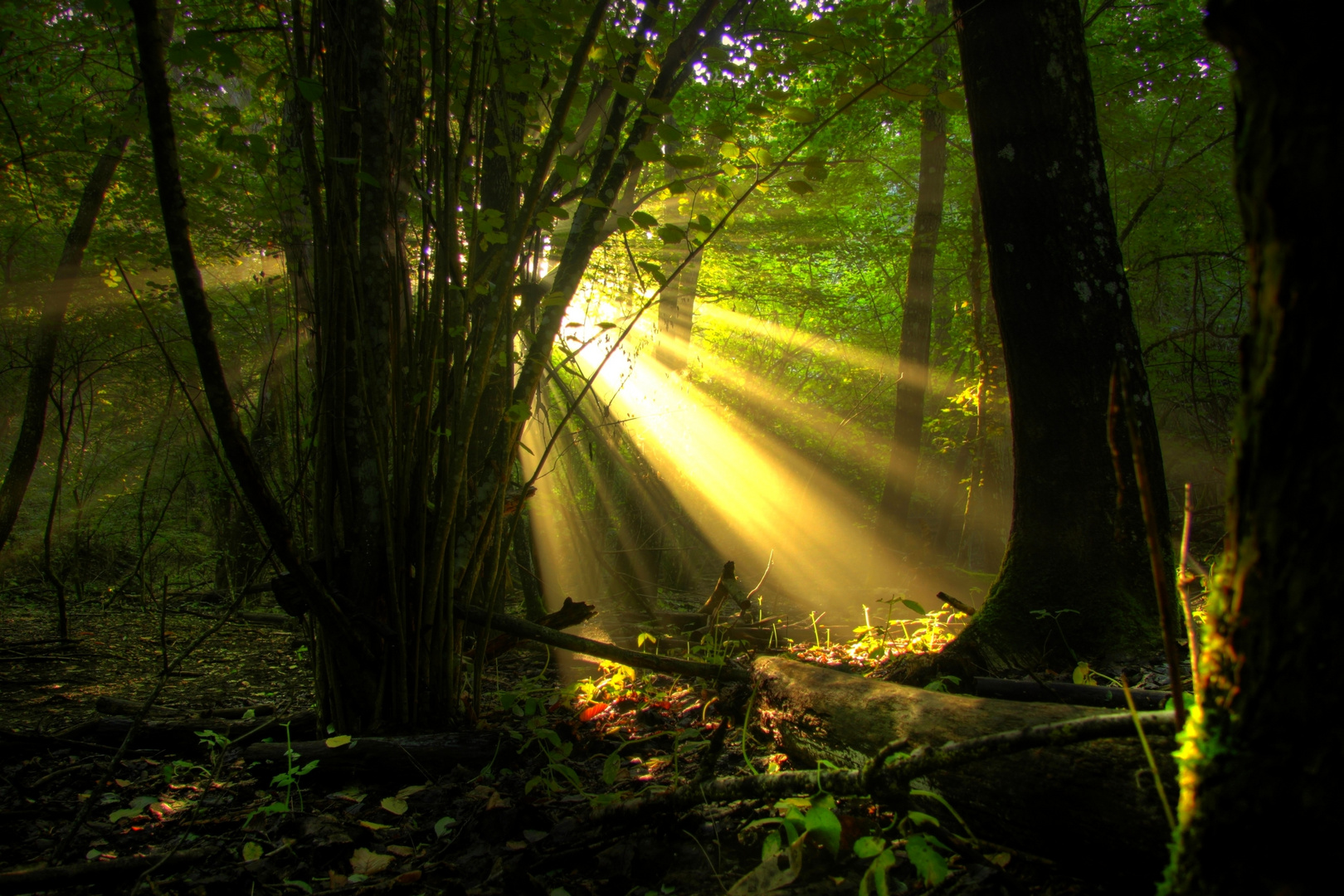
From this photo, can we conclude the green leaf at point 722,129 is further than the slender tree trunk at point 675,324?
No

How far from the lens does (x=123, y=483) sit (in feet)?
35.4

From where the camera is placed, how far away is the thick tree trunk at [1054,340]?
252cm

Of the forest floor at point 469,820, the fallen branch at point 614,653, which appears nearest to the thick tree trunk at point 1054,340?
the forest floor at point 469,820

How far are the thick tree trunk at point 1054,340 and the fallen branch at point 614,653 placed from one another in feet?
3.26

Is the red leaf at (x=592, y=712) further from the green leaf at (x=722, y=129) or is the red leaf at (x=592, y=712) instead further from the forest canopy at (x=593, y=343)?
the green leaf at (x=722, y=129)

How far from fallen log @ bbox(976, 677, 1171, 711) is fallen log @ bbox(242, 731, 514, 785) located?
165 centimetres

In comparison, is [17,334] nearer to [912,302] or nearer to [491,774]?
[491,774]

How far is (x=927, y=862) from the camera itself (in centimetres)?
112

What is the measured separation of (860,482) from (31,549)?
14.4 metres

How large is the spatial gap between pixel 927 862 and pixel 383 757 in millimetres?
1608

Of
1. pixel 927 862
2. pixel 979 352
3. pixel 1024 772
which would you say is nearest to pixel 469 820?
pixel 927 862

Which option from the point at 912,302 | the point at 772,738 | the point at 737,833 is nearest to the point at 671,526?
the point at 912,302

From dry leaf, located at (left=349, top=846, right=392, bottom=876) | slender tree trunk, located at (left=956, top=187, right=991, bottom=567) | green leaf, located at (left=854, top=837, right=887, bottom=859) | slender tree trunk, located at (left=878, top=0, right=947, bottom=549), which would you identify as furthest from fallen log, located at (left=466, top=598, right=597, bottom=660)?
slender tree trunk, located at (left=878, top=0, right=947, bottom=549)

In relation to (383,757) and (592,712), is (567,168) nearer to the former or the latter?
(383,757)
